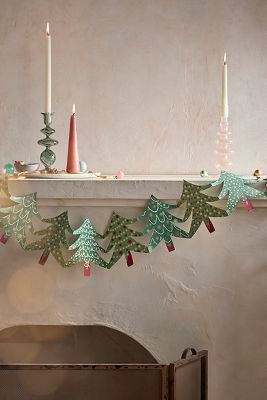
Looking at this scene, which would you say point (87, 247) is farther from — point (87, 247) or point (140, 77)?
point (140, 77)

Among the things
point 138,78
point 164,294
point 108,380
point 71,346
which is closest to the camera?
point 108,380

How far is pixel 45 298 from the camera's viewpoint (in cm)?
202

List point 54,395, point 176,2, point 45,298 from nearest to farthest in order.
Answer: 1. point 54,395
2. point 45,298
3. point 176,2

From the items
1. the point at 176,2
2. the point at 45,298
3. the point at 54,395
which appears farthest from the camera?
the point at 176,2

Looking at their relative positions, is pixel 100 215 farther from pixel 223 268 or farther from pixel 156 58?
pixel 156 58

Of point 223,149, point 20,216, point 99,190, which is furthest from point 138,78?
point 20,216

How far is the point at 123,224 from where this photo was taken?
195 centimetres

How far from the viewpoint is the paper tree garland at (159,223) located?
1940 mm

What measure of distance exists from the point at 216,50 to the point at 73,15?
0.43m

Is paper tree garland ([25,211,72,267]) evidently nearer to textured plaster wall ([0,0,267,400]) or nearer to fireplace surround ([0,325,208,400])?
fireplace surround ([0,325,208,400])

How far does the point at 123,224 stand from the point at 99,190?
101 millimetres

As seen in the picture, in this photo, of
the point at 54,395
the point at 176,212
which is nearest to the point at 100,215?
the point at 176,212

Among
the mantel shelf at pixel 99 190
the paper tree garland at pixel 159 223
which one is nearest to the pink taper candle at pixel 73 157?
the mantel shelf at pixel 99 190

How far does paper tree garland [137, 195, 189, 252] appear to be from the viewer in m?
1.94
